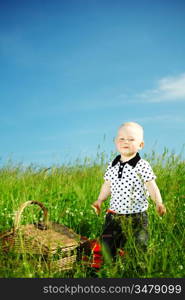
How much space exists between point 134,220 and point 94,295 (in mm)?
1231

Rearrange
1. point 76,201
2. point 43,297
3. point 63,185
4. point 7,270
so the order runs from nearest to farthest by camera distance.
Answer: point 43,297, point 7,270, point 76,201, point 63,185

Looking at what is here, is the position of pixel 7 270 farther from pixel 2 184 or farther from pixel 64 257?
pixel 2 184

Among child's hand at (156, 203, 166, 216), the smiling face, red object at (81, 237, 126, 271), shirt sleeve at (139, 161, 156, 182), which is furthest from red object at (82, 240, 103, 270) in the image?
the smiling face

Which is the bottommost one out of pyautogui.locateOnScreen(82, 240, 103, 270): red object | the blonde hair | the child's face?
pyautogui.locateOnScreen(82, 240, 103, 270): red object

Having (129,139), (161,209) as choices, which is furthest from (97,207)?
(129,139)

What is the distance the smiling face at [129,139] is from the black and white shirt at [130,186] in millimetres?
122

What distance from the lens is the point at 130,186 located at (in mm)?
3682

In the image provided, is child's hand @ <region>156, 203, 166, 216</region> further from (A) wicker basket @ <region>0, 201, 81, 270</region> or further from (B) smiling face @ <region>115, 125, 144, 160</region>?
(A) wicker basket @ <region>0, 201, 81, 270</region>

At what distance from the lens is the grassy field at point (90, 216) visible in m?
3.09

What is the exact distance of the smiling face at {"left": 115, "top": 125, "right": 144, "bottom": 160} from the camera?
3611mm

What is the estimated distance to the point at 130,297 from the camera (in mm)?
2490

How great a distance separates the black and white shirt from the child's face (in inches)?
5.1

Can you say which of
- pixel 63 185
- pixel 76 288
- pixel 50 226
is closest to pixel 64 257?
pixel 50 226

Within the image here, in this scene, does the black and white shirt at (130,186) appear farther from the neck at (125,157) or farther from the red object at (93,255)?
the red object at (93,255)
